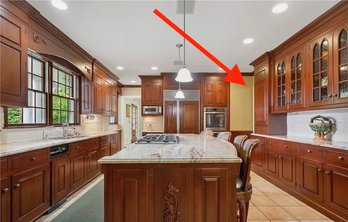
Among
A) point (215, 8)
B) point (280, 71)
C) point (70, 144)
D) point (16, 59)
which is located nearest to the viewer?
point (16, 59)

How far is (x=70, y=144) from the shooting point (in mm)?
3059

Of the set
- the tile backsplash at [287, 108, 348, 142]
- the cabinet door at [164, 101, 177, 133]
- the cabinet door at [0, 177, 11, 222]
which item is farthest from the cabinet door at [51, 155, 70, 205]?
the tile backsplash at [287, 108, 348, 142]

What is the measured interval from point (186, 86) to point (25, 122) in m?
3.91

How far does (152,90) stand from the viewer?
6102 millimetres

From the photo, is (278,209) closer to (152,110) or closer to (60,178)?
(60,178)

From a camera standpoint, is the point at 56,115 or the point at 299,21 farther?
the point at 56,115

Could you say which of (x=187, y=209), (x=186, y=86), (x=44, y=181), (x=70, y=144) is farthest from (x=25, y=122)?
(x=186, y=86)

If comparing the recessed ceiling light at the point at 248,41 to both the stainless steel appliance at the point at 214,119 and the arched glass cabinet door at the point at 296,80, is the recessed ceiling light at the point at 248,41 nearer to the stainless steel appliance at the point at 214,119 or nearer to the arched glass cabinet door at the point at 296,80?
the arched glass cabinet door at the point at 296,80

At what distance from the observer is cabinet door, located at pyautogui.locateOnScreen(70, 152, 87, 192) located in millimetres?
3158

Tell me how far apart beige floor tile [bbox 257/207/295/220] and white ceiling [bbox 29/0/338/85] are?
2621 mm

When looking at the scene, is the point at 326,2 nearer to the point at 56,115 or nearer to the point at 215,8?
the point at 215,8

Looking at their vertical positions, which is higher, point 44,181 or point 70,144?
point 70,144

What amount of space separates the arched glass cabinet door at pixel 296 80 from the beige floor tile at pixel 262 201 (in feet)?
5.56

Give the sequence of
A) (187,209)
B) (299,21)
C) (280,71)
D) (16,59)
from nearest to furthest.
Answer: (187,209) → (16,59) → (299,21) → (280,71)
